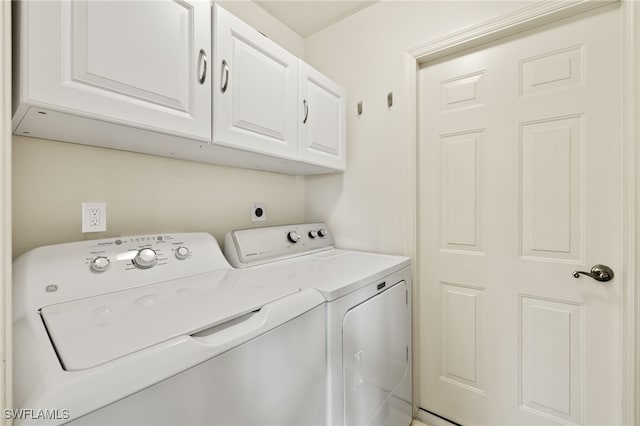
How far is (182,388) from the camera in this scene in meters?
0.60

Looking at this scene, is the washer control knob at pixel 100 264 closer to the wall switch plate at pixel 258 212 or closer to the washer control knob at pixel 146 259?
the washer control knob at pixel 146 259

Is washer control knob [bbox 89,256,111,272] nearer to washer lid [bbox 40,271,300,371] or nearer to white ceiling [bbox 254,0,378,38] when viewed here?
washer lid [bbox 40,271,300,371]

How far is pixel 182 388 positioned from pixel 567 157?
177 centimetres

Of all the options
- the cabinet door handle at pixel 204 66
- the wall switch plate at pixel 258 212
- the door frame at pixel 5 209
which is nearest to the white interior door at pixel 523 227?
the wall switch plate at pixel 258 212

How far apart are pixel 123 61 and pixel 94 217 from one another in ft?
2.02

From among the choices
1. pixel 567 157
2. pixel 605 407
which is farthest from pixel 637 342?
pixel 567 157

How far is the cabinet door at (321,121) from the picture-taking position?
1.59 m

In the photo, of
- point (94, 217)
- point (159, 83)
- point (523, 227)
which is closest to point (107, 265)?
point (94, 217)

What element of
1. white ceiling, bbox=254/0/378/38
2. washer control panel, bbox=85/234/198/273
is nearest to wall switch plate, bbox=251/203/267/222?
washer control panel, bbox=85/234/198/273

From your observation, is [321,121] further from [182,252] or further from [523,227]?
[523,227]

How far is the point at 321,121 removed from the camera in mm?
1719

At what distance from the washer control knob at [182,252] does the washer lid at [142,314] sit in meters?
0.12

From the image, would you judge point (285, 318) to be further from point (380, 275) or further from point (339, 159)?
point (339, 159)

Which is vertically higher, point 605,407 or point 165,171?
point 165,171
